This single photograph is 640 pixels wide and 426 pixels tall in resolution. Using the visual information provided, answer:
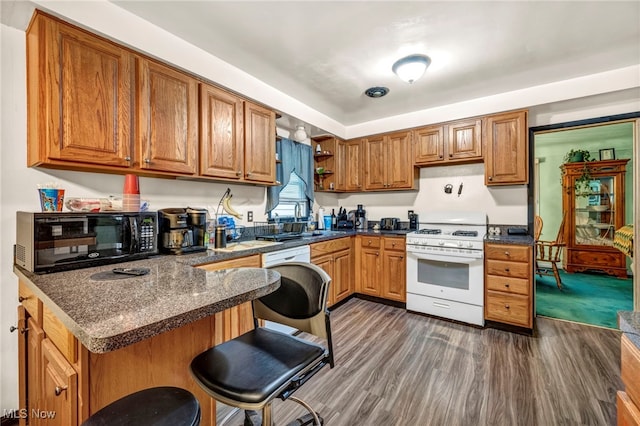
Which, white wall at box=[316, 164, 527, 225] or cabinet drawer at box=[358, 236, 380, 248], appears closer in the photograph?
white wall at box=[316, 164, 527, 225]

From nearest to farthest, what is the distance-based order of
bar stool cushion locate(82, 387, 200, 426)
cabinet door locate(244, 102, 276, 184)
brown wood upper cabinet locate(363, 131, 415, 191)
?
1. bar stool cushion locate(82, 387, 200, 426)
2. cabinet door locate(244, 102, 276, 184)
3. brown wood upper cabinet locate(363, 131, 415, 191)

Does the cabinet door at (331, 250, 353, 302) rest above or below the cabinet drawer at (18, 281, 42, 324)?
below

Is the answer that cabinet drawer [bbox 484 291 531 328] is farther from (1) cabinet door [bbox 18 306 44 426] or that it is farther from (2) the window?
(1) cabinet door [bbox 18 306 44 426]

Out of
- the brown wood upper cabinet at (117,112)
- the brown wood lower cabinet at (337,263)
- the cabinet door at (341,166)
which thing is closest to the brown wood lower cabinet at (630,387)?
the brown wood lower cabinet at (337,263)

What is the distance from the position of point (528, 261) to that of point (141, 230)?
327 cm

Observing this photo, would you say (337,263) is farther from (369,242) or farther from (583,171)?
(583,171)

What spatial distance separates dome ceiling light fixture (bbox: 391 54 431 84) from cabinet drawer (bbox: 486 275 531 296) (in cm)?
212

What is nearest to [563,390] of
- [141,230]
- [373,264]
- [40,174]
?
[373,264]

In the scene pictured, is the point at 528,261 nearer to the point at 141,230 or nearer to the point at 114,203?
the point at 141,230

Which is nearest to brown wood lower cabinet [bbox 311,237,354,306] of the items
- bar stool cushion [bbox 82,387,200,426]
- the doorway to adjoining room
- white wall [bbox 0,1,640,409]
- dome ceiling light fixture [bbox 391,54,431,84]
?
white wall [bbox 0,1,640,409]

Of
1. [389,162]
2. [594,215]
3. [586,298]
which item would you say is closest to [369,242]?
[389,162]

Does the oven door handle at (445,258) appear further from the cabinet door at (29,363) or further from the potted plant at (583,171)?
the potted plant at (583,171)

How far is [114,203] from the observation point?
169cm

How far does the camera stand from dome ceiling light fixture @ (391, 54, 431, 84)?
7.28ft
